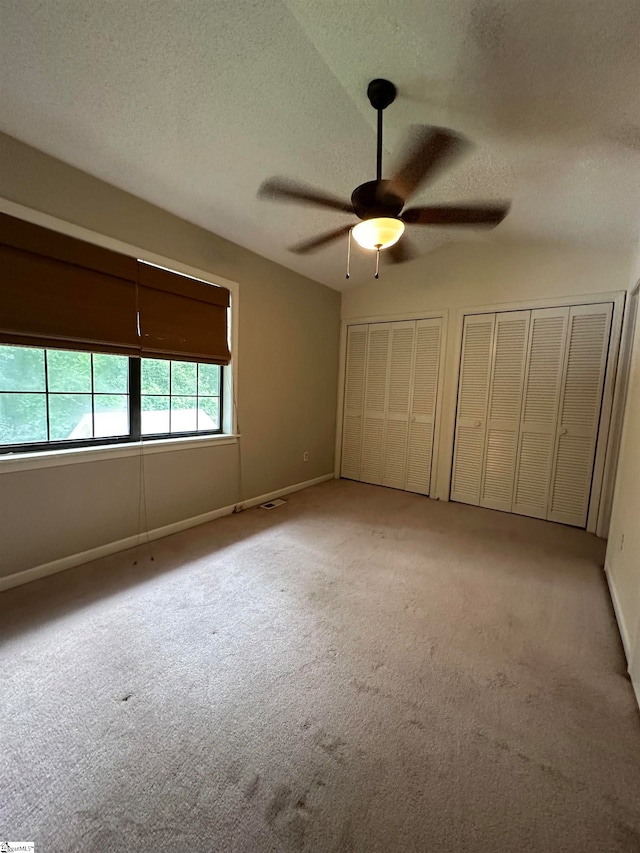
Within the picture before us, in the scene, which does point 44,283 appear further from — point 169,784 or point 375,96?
point 169,784

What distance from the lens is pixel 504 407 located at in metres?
3.65

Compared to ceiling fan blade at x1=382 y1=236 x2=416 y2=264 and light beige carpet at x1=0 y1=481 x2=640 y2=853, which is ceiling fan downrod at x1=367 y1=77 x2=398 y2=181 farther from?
light beige carpet at x1=0 y1=481 x2=640 y2=853

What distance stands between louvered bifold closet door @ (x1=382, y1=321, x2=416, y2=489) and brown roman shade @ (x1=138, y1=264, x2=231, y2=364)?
2075 millimetres

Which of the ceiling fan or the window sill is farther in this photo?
the window sill

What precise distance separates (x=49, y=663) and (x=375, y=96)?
→ 10.3 feet

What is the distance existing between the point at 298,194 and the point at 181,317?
1488 mm

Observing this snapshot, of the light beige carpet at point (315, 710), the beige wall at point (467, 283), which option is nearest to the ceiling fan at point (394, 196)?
the beige wall at point (467, 283)

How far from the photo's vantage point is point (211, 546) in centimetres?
277

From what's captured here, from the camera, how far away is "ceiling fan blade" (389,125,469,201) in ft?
4.56

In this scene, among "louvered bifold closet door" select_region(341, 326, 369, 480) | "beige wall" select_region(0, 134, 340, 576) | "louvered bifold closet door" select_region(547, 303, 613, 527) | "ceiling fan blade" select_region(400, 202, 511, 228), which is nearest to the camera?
"ceiling fan blade" select_region(400, 202, 511, 228)

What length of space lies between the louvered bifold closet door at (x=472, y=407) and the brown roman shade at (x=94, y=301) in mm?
2623

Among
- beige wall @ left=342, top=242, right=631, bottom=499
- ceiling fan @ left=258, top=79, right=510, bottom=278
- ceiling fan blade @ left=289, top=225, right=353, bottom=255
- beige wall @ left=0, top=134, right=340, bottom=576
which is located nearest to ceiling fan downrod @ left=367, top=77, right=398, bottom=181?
ceiling fan @ left=258, top=79, right=510, bottom=278

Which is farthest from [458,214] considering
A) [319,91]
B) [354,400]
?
[354,400]

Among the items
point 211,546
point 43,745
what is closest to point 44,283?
point 211,546
